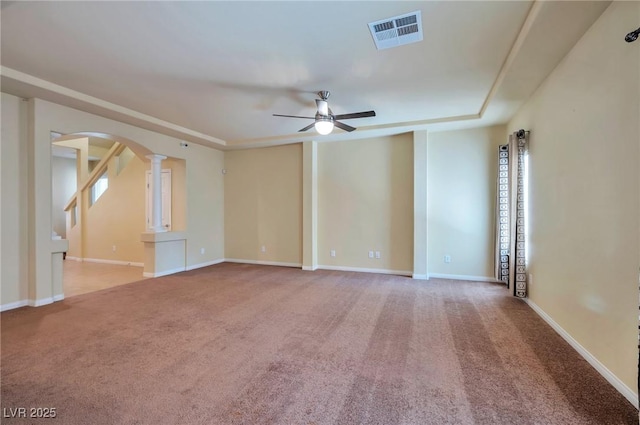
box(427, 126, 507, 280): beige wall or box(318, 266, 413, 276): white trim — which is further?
box(318, 266, 413, 276): white trim

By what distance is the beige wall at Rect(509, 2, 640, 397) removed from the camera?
1.90 m

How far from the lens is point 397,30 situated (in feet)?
8.05

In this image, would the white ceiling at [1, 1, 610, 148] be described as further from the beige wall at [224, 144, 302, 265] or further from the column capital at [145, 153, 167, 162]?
the beige wall at [224, 144, 302, 265]

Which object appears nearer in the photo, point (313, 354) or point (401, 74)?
point (313, 354)

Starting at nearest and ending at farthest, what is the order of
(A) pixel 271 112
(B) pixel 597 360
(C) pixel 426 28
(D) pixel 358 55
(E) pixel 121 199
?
(B) pixel 597 360 < (C) pixel 426 28 < (D) pixel 358 55 < (A) pixel 271 112 < (E) pixel 121 199

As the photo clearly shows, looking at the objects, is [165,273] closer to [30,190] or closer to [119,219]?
[119,219]

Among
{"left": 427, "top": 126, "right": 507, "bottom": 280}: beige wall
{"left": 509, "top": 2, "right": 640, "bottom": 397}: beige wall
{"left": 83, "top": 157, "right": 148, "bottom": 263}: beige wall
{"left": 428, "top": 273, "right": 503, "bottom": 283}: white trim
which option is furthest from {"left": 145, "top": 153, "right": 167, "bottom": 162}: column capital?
{"left": 509, "top": 2, "right": 640, "bottom": 397}: beige wall

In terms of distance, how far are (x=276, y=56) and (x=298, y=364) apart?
2.87 metres

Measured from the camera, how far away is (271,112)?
4.43m

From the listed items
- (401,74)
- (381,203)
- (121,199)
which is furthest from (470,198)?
(121,199)

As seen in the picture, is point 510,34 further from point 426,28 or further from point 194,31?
point 194,31

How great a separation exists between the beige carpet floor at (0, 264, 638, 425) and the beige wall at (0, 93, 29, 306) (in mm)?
384

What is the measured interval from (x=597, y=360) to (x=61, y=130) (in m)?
6.38

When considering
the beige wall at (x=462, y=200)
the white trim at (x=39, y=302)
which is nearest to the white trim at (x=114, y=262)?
the white trim at (x=39, y=302)
